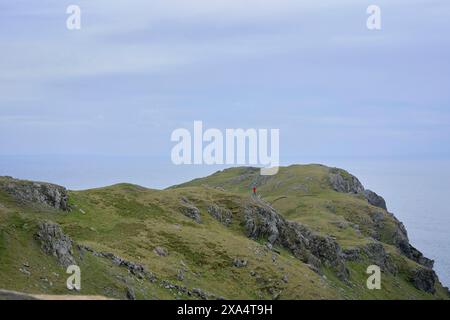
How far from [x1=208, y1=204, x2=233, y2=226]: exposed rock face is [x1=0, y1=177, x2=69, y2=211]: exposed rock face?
101ft

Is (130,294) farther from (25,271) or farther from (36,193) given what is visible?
(36,193)

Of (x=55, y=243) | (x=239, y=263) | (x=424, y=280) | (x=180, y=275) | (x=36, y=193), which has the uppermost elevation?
(x=36, y=193)

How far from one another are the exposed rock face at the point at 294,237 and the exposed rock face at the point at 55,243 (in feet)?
158

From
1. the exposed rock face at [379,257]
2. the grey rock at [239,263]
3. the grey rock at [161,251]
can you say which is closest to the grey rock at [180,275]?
the grey rock at [161,251]

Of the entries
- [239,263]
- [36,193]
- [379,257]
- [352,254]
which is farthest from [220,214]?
[379,257]

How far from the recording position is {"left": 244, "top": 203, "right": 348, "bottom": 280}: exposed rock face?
→ 109500 mm

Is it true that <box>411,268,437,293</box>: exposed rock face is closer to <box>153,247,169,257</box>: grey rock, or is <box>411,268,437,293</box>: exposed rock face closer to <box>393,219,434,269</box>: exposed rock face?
<box>393,219,434,269</box>: exposed rock face

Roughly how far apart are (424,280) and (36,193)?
117 meters

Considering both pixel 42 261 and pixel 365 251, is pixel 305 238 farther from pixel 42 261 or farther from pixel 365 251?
pixel 42 261

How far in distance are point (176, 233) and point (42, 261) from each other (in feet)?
107

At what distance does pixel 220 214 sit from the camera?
358 ft

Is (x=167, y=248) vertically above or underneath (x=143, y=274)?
above

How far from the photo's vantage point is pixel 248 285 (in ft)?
274
